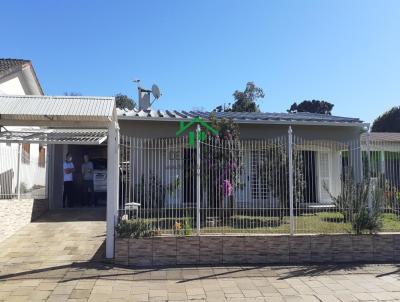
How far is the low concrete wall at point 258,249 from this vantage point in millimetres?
7957

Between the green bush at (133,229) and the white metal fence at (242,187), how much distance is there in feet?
0.74

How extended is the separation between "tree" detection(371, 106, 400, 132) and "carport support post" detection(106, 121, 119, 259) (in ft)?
127

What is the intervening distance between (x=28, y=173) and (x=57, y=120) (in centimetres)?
418

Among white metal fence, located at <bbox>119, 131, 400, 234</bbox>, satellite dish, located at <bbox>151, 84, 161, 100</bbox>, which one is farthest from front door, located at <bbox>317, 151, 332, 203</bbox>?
satellite dish, located at <bbox>151, 84, 161, 100</bbox>

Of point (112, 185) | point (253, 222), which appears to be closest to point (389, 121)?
point (253, 222)

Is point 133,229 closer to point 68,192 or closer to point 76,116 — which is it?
point 76,116

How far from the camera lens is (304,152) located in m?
10.3

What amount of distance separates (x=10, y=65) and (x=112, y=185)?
344 inches

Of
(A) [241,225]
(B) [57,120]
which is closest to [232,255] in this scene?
(A) [241,225]

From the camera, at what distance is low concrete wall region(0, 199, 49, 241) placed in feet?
32.2

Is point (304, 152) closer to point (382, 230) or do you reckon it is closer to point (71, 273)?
point (382, 230)

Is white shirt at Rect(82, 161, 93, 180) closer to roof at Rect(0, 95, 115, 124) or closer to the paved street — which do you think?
the paved street

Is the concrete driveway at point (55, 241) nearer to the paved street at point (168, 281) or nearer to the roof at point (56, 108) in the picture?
the paved street at point (168, 281)

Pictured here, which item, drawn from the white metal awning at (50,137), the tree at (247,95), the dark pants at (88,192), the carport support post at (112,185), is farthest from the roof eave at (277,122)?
the tree at (247,95)
